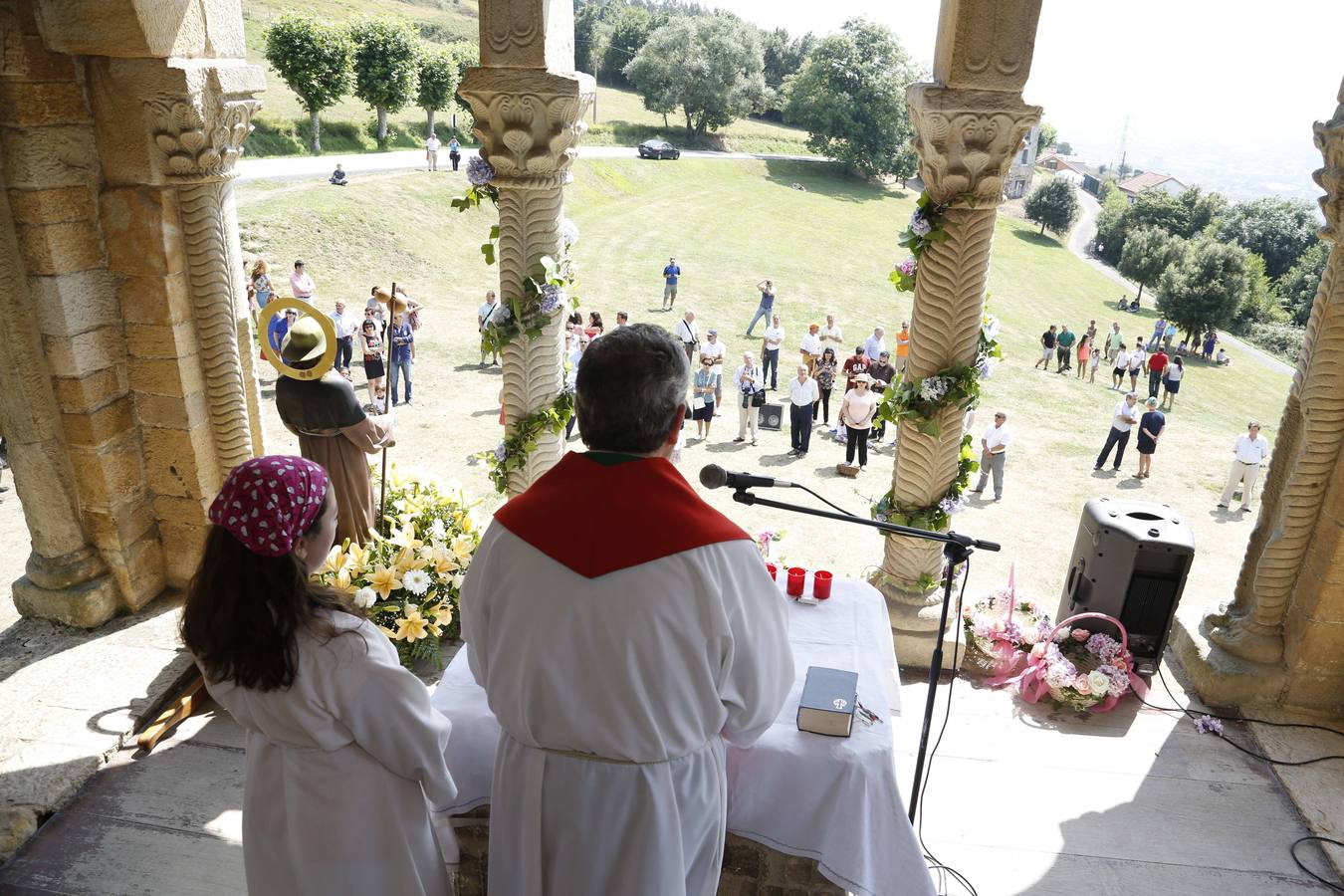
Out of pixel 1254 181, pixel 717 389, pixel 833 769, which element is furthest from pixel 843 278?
pixel 1254 181

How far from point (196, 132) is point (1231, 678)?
19.9 ft

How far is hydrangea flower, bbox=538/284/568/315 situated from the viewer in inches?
186

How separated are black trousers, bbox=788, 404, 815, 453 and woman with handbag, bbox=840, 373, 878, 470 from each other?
508mm

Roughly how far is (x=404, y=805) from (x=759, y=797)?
94 centimetres

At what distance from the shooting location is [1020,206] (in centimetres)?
4691

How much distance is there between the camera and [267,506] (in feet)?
6.13

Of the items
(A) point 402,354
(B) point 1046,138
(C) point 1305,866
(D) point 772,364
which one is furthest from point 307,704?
(B) point 1046,138

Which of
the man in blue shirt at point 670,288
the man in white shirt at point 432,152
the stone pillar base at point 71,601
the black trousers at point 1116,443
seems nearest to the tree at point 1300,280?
the man in blue shirt at point 670,288

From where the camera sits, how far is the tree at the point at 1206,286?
29.4m

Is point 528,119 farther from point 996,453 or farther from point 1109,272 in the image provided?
point 1109,272

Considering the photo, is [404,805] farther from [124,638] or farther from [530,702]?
[124,638]

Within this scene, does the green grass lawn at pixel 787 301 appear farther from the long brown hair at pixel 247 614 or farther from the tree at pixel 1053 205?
the long brown hair at pixel 247 614

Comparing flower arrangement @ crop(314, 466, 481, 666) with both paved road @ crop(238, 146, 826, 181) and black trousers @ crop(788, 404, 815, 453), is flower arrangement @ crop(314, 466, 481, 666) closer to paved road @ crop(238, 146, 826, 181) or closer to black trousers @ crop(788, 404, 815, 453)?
black trousers @ crop(788, 404, 815, 453)

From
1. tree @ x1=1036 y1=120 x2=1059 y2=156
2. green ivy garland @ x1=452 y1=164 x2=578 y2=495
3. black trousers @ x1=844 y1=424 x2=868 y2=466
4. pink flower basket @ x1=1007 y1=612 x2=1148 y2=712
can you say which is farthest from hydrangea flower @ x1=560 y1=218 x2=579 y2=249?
tree @ x1=1036 y1=120 x2=1059 y2=156
